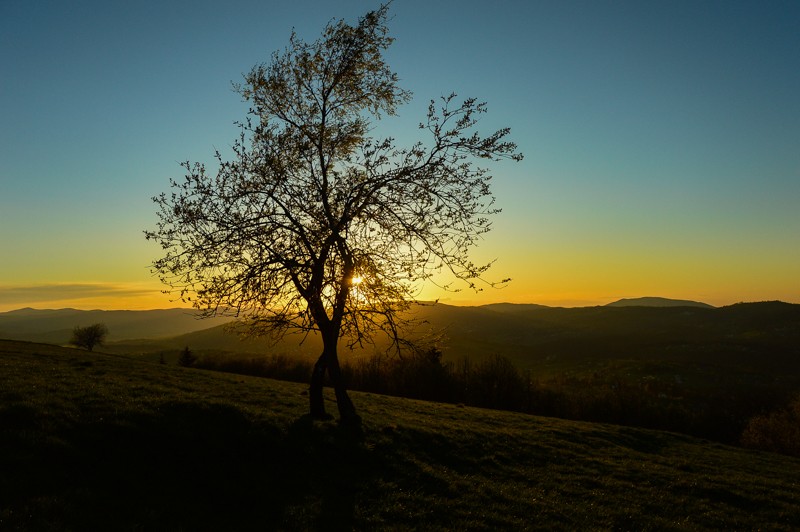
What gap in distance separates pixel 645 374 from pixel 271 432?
466ft

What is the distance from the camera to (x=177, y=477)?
45.5 feet

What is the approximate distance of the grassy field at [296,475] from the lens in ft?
39.8

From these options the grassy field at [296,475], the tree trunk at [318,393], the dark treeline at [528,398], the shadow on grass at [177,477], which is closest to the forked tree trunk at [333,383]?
the tree trunk at [318,393]

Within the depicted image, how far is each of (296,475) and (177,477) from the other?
12.9 ft

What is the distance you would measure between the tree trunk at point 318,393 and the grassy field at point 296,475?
102cm

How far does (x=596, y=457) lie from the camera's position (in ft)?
86.8

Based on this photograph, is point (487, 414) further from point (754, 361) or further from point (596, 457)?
point (754, 361)

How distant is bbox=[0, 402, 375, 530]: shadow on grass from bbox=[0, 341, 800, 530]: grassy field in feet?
0.17

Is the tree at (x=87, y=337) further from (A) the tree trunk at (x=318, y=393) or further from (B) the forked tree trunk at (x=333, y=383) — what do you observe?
(B) the forked tree trunk at (x=333, y=383)

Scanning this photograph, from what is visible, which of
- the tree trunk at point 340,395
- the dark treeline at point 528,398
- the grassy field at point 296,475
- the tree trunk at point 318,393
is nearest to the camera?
the grassy field at point 296,475

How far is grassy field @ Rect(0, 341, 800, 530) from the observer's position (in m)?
12.1

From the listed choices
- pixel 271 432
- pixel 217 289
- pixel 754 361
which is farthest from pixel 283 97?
pixel 754 361

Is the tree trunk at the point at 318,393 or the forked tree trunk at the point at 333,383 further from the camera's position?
the tree trunk at the point at 318,393

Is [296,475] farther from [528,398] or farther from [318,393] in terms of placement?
[528,398]
